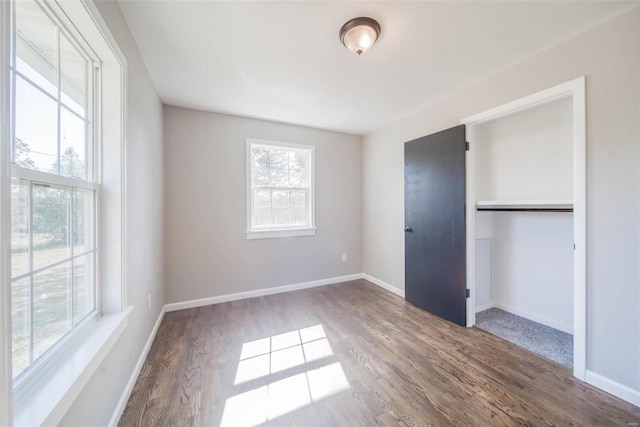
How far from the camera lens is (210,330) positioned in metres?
2.40

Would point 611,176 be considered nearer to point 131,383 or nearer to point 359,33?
point 359,33

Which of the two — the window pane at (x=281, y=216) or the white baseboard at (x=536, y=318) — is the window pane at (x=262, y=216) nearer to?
the window pane at (x=281, y=216)

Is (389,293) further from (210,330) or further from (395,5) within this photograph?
(395,5)

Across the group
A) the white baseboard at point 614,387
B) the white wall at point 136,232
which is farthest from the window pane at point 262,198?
the white baseboard at point 614,387

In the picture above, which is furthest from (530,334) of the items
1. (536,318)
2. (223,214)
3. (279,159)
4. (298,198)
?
(223,214)

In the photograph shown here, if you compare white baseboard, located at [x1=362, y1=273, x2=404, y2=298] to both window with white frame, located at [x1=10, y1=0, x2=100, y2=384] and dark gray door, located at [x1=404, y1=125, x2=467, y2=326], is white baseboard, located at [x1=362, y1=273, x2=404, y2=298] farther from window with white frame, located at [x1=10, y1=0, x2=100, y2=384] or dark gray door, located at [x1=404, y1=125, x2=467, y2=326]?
window with white frame, located at [x1=10, y1=0, x2=100, y2=384]

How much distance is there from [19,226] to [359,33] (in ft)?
6.56

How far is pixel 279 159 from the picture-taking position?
3.48 m

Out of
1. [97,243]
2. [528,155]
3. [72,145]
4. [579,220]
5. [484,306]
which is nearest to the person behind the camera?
[72,145]

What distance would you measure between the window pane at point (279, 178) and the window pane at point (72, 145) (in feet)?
7.30

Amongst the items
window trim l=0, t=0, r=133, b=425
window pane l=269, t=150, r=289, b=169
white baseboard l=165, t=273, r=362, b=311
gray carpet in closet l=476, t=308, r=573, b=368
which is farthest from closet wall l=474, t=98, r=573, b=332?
window trim l=0, t=0, r=133, b=425

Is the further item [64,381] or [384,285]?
[384,285]

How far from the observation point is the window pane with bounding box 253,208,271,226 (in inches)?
132

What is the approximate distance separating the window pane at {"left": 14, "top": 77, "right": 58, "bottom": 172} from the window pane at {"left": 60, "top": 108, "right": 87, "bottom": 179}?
0.19 feet
